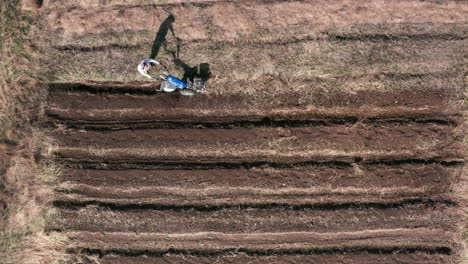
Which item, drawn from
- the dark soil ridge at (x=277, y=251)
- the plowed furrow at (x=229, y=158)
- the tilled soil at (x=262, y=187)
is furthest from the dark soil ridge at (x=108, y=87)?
the dark soil ridge at (x=277, y=251)

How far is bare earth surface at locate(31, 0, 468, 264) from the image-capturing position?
24.9ft

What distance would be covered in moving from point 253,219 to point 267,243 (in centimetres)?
77

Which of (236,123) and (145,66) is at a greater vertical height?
(145,66)

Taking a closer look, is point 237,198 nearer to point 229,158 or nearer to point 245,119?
point 229,158

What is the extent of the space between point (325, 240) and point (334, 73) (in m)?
4.34

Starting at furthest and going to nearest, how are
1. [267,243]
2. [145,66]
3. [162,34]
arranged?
[267,243] < [162,34] < [145,66]

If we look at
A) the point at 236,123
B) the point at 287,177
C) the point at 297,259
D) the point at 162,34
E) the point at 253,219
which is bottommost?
the point at 297,259

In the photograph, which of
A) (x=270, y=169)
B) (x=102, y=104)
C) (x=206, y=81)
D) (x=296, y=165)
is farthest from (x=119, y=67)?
(x=296, y=165)

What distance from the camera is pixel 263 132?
7.71 metres

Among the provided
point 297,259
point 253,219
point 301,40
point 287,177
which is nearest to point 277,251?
point 297,259

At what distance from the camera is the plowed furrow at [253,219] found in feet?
25.0

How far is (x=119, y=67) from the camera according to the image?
7.87 metres

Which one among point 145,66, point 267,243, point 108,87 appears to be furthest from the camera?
point 108,87

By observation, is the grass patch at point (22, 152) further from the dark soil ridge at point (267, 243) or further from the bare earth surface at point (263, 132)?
the dark soil ridge at point (267, 243)
